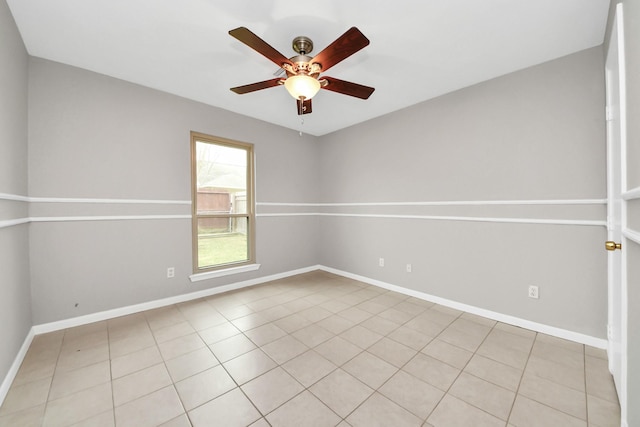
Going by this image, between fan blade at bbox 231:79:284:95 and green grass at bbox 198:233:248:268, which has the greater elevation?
fan blade at bbox 231:79:284:95

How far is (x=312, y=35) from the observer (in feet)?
6.19

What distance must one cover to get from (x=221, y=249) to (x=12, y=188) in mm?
2032

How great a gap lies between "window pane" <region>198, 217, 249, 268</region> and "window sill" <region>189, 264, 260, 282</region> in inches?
4.7

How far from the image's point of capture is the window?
3.23m

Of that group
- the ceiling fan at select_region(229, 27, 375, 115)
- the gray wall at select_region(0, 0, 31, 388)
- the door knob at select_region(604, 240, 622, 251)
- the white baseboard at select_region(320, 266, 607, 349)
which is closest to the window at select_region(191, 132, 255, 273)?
the gray wall at select_region(0, 0, 31, 388)

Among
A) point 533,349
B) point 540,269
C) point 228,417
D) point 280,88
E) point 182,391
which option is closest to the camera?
point 228,417

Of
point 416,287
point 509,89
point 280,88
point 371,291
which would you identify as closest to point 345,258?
point 371,291

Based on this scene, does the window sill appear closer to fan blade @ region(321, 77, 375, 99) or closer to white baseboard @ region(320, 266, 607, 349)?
white baseboard @ region(320, 266, 607, 349)

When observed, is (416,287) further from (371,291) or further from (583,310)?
(583,310)

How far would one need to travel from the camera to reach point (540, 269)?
227 cm

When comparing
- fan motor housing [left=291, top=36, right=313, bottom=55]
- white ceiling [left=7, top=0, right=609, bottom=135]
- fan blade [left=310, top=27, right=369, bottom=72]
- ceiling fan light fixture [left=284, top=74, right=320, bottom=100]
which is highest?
white ceiling [left=7, top=0, right=609, bottom=135]

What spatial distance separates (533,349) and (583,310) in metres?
0.57

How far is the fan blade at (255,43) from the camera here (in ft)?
4.51

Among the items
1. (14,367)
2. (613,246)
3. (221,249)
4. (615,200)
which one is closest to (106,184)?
(221,249)
